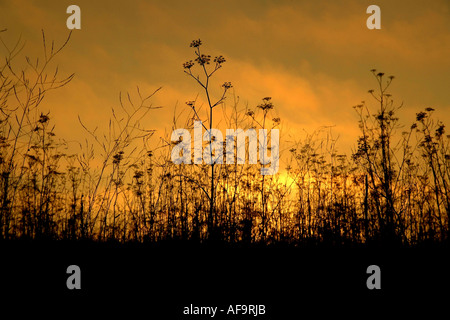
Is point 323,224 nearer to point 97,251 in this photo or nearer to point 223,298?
point 223,298

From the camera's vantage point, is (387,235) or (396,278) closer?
(396,278)

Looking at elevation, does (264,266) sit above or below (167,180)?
below

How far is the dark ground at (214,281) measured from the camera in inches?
86.1

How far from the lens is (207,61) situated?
4.32 metres

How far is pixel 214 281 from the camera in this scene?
2.50 meters

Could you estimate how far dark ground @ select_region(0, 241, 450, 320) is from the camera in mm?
2188

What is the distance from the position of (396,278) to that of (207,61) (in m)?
3.27
